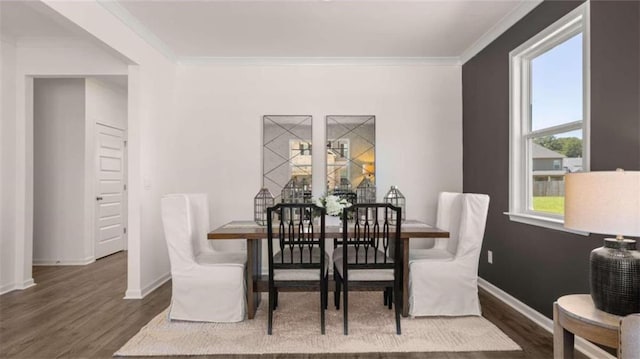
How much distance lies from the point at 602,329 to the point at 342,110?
3.35 m

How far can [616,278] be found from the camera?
1.54m

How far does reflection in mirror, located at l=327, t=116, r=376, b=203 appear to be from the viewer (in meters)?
4.31

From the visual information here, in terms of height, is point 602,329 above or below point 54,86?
below

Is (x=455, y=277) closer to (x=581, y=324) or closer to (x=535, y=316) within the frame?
(x=535, y=316)

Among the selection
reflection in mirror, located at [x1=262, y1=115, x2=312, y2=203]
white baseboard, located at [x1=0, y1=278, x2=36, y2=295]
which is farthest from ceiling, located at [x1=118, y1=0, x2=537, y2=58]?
white baseboard, located at [x1=0, y1=278, x2=36, y2=295]

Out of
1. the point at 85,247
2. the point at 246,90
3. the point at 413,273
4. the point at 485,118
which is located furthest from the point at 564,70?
the point at 85,247

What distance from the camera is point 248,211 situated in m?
4.32

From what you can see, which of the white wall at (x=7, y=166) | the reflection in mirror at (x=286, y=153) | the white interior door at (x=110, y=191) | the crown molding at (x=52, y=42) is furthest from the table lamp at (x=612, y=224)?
the white interior door at (x=110, y=191)

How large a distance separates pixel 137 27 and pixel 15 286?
2969 millimetres

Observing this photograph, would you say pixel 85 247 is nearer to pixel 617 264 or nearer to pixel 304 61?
pixel 304 61

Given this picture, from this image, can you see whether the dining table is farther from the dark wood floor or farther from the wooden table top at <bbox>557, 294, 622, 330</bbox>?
the wooden table top at <bbox>557, 294, 622, 330</bbox>

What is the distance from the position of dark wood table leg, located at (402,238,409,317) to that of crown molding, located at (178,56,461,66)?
2.41 m

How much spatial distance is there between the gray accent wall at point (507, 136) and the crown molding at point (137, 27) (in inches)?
137

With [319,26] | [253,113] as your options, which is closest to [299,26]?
[319,26]
